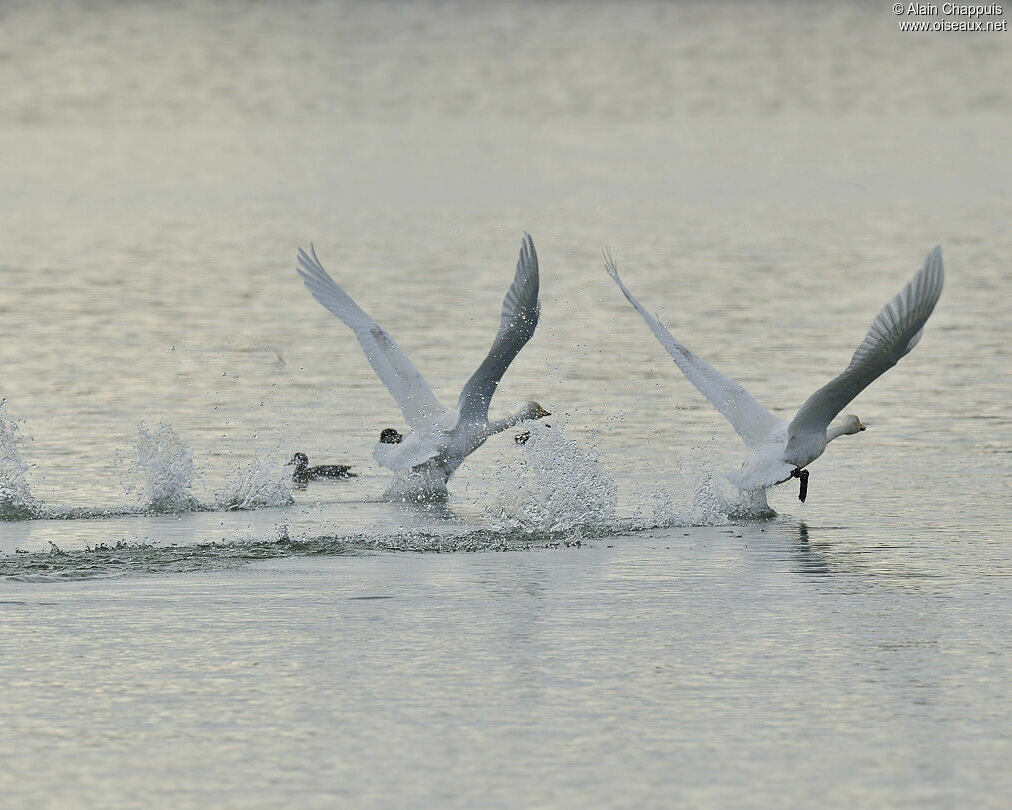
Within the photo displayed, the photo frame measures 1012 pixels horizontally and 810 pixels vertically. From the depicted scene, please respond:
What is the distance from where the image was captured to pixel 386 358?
16.5 meters

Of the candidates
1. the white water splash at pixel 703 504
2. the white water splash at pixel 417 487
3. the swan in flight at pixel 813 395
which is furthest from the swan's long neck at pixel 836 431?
the white water splash at pixel 417 487

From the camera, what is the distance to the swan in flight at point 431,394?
14.2m

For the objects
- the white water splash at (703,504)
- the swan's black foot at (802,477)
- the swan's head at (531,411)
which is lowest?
the white water splash at (703,504)

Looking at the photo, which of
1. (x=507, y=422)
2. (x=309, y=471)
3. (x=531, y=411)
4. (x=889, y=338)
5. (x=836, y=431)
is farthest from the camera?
(x=309, y=471)

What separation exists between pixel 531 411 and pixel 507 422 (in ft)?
0.84

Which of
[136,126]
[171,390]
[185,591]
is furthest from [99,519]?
[136,126]

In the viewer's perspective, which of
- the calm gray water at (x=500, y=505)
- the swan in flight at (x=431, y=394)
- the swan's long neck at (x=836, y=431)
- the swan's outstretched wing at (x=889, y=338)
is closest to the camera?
the calm gray water at (x=500, y=505)

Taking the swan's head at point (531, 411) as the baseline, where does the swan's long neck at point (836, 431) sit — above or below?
below

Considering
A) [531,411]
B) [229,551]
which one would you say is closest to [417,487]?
[531,411]

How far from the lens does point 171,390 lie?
19.9m

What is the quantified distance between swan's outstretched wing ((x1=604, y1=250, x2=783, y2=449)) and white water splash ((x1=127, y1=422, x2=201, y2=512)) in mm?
3259

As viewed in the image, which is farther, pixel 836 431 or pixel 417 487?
pixel 417 487

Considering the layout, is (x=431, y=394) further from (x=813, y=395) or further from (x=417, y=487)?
(x=813, y=395)

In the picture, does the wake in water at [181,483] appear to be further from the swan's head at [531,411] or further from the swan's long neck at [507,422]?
the swan's head at [531,411]
